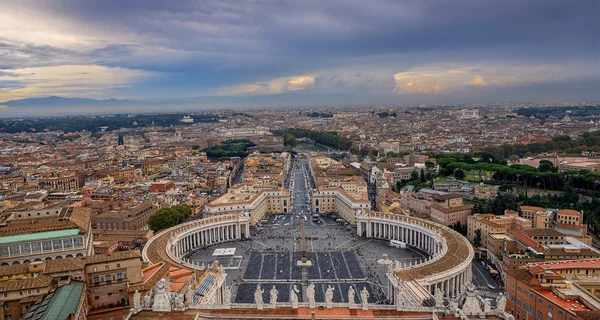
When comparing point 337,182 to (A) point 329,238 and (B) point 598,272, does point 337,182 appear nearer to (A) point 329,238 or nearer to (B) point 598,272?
(A) point 329,238

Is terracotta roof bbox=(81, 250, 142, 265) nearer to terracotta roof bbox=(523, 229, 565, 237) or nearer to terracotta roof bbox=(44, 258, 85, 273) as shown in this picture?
terracotta roof bbox=(44, 258, 85, 273)

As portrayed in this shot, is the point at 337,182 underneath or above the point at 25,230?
underneath

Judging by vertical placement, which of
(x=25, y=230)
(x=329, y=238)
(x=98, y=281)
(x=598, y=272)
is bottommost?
(x=329, y=238)

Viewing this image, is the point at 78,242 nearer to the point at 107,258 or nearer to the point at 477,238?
the point at 107,258

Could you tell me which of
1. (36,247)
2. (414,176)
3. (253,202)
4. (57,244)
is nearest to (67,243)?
(57,244)

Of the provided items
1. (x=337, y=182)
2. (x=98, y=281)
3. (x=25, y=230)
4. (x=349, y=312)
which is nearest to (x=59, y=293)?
(x=98, y=281)

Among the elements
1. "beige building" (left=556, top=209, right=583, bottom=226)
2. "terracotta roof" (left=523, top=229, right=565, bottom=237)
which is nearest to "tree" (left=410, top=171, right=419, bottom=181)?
"beige building" (left=556, top=209, right=583, bottom=226)

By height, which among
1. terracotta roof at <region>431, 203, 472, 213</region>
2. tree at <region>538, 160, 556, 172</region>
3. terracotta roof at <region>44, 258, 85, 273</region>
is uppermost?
terracotta roof at <region>44, 258, 85, 273</region>
